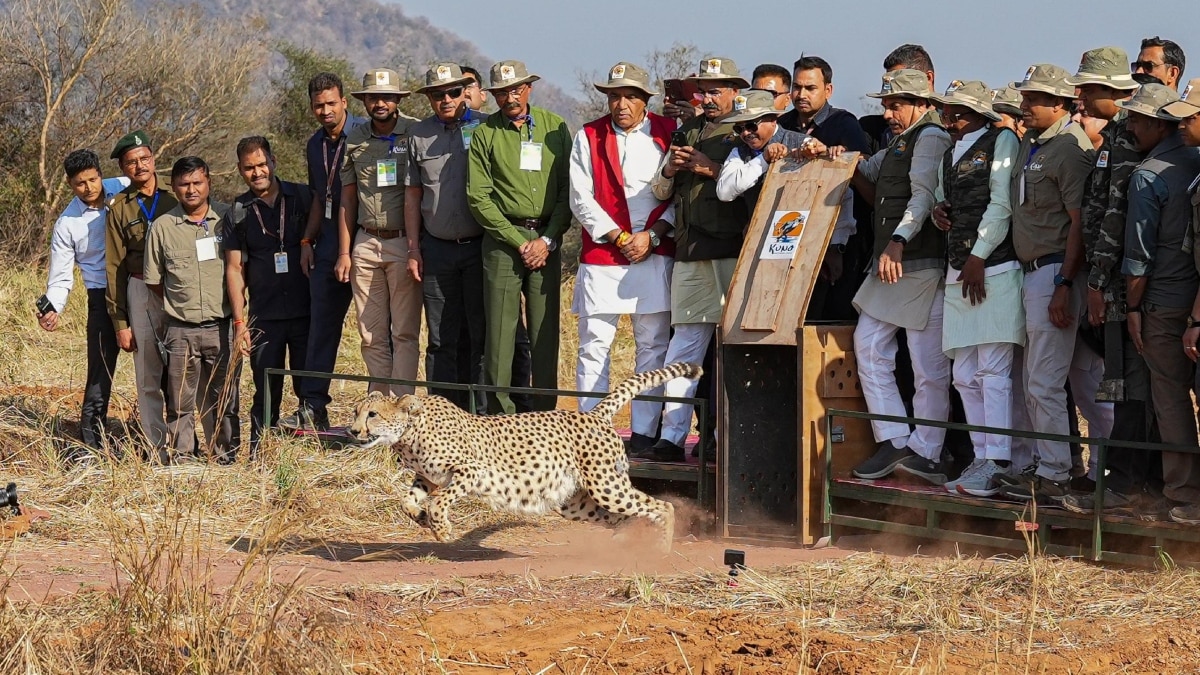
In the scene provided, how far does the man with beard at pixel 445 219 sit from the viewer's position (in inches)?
404

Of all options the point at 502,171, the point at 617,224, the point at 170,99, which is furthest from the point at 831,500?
the point at 170,99

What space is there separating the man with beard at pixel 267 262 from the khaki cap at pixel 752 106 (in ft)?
11.3

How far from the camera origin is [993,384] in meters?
8.21

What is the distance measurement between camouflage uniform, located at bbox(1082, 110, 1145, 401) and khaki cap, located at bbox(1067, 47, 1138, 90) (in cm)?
24

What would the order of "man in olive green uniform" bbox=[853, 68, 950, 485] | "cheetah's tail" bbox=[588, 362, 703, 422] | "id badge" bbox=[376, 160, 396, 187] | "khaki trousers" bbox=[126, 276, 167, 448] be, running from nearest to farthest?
"man in olive green uniform" bbox=[853, 68, 950, 485] → "cheetah's tail" bbox=[588, 362, 703, 422] → "id badge" bbox=[376, 160, 396, 187] → "khaki trousers" bbox=[126, 276, 167, 448]

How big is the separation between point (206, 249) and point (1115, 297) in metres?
6.07

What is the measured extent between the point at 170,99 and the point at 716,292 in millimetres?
17959

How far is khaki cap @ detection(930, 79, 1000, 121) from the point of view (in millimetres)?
8234

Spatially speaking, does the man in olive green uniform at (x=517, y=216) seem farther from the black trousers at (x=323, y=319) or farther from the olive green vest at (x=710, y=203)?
the black trousers at (x=323, y=319)

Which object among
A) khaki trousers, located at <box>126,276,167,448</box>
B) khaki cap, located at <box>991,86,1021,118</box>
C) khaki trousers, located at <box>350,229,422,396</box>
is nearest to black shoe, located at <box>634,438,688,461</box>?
khaki trousers, located at <box>350,229,422,396</box>

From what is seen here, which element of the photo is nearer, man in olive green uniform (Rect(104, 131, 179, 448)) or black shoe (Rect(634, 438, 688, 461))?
black shoe (Rect(634, 438, 688, 461))

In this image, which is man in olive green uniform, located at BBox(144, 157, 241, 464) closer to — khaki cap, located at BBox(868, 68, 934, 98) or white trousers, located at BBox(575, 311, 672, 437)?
white trousers, located at BBox(575, 311, 672, 437)

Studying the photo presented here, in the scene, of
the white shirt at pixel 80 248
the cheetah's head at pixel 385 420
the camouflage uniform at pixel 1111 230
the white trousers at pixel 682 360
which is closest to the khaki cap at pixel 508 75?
the white trousers at pixel 682 360

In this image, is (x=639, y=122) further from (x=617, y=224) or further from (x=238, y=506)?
(x=238, y=506)
